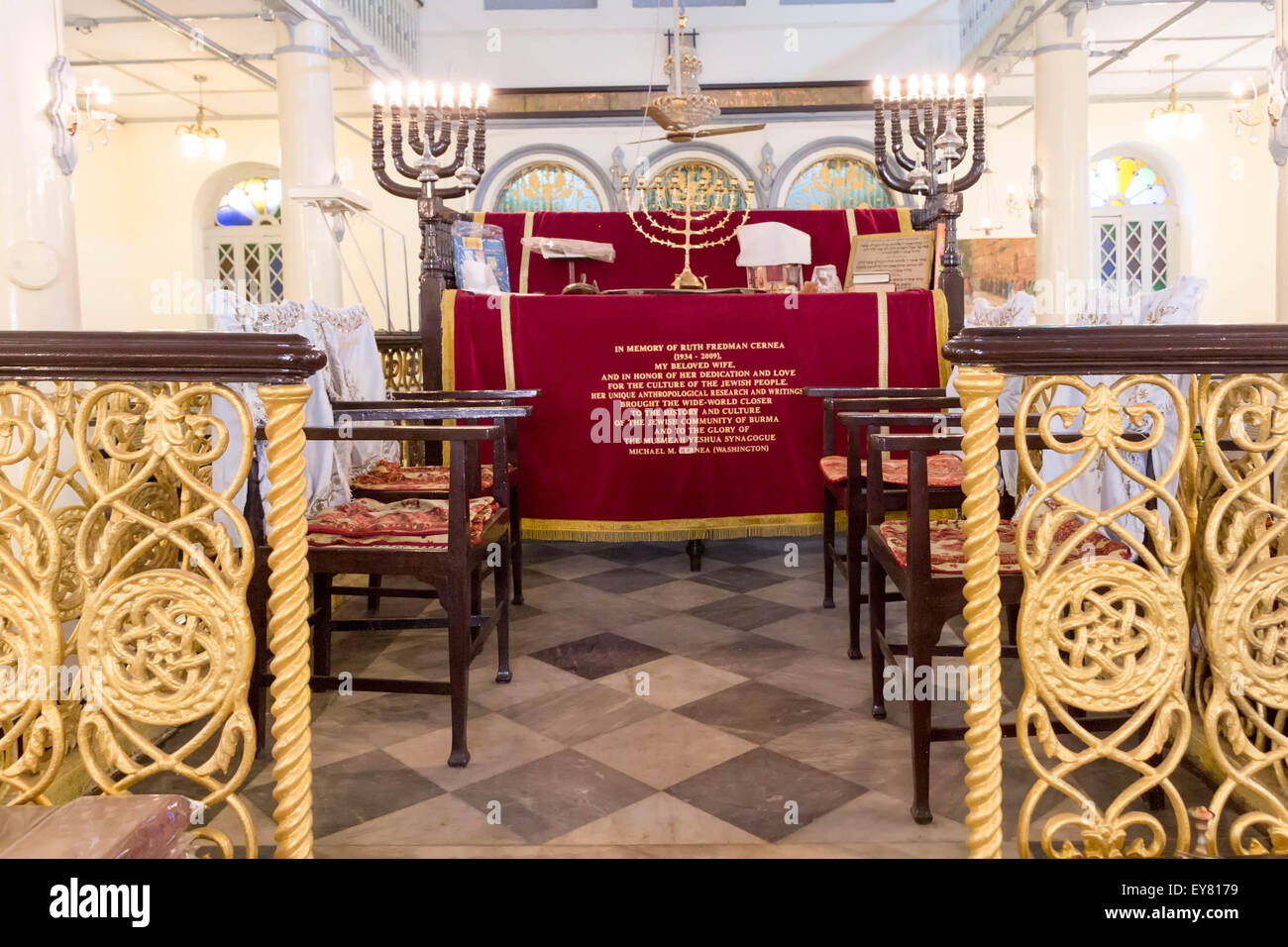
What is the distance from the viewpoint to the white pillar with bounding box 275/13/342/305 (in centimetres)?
855

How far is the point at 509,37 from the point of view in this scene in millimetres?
12180

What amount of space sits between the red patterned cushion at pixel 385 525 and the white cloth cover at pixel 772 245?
298 cm

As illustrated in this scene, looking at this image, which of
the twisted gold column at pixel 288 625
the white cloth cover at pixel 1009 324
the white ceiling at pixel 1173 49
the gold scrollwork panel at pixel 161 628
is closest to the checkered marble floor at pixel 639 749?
the twisted gold column at pixel 288 625

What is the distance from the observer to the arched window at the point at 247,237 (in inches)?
531

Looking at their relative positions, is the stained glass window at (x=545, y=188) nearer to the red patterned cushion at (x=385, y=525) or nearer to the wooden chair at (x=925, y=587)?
the red patterned cushion at (x=385, y=525)

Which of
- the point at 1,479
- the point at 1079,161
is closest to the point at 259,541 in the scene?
the point at 1,479

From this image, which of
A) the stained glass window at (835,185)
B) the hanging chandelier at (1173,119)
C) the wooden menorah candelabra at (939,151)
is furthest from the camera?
the stained glass window at (835,185)

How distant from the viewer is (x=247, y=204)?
13.6 m

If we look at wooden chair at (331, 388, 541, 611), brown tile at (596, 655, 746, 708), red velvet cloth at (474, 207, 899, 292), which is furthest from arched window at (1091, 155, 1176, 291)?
brown tile at (596, 655, 746, 708)

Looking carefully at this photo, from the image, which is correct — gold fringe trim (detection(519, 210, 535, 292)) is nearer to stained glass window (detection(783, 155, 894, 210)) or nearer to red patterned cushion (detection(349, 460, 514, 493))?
red patterned cushion (detection(349, 460, 514, 493))

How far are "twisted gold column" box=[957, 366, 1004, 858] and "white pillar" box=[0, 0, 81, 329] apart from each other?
482 centimetres

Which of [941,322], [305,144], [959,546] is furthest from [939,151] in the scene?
[305,144]
